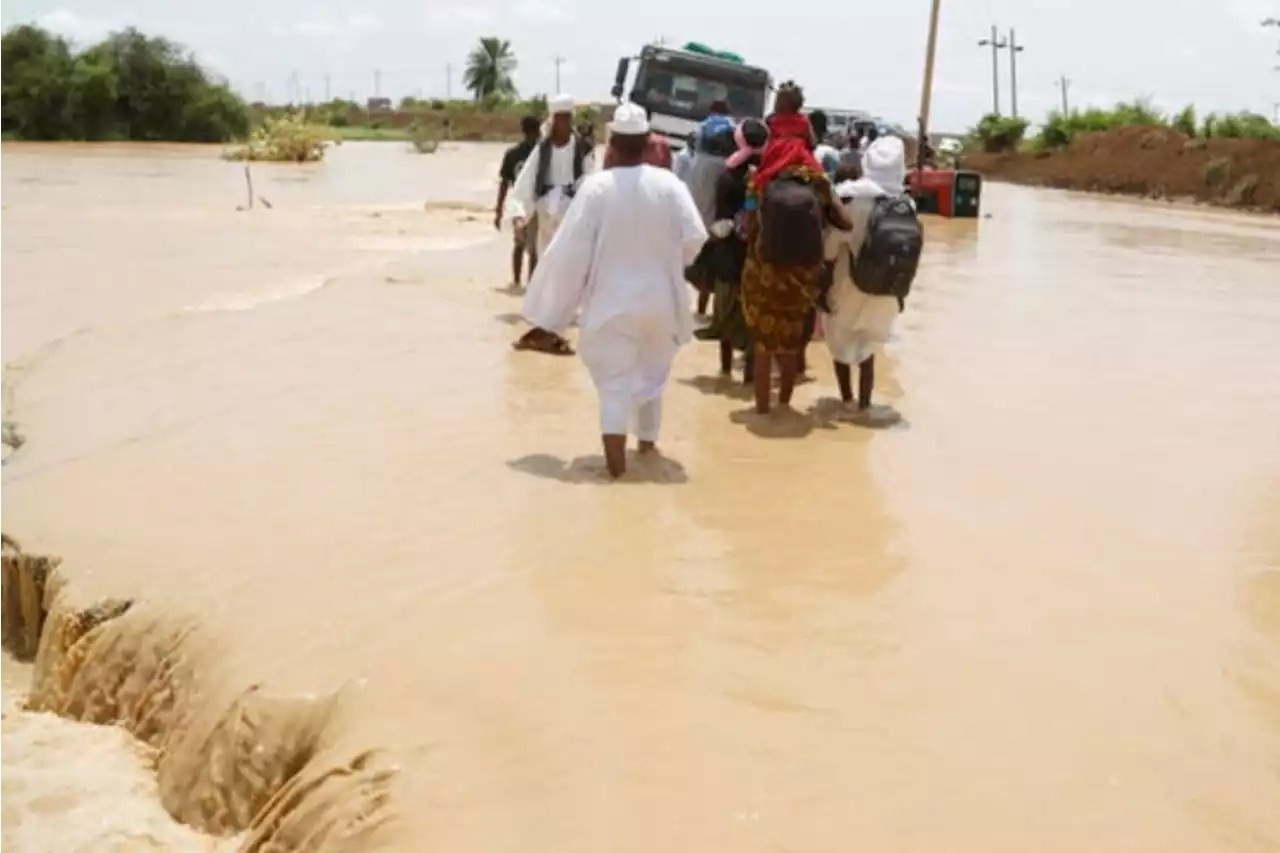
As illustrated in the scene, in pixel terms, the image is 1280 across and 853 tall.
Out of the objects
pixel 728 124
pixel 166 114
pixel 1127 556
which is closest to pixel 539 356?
pixel 728 124

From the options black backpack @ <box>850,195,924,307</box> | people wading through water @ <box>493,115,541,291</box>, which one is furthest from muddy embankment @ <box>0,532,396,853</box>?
people wading through water @ <box>493,115,541,291</box>

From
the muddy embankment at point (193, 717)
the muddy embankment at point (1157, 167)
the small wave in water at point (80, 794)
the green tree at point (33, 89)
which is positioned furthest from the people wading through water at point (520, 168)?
the green tree at point (33, 89)

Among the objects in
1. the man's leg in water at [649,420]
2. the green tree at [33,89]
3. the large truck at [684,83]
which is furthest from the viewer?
the green tree at [33,89]

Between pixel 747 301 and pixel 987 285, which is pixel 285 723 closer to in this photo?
pixel 747 301

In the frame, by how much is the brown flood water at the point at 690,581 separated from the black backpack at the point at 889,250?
80 cm

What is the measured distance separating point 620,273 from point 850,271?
63.0 inches

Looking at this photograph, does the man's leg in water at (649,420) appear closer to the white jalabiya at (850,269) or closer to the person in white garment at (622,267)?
the person in white garment at (622,267)

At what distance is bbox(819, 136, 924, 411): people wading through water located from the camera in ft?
23.3

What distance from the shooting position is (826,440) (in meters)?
7.35

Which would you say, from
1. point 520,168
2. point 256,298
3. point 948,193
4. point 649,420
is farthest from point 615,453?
point 948,193

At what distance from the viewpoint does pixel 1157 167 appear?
4450 cm

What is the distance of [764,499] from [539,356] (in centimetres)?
371

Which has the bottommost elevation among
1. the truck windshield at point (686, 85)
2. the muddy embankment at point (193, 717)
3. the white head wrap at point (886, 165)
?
the muddy embankment at point (193, 717)

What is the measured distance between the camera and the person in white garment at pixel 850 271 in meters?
7.25
